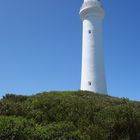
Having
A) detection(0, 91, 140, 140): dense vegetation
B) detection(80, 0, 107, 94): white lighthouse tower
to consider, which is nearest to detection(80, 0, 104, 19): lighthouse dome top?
detection(80, 0, 107, 94): white lighthouse tower

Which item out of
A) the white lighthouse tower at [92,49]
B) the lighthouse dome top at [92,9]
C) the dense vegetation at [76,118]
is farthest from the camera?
the lighthouse dome top at [92,9]

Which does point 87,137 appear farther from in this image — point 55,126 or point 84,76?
point 84,76

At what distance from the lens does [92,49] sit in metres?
29.0

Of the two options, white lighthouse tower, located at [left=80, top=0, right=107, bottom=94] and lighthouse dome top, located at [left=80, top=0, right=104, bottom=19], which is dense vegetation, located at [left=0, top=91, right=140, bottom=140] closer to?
white lighthouse tower, located at [left=80, top=0, right=107, bottom=94]

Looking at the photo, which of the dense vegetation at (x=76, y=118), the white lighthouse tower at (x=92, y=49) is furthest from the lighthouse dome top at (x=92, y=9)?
the dense vegetation at (x=76, y=118)

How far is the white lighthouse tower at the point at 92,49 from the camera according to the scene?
91.9ft

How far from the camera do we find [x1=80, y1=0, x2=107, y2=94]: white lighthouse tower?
2800cm

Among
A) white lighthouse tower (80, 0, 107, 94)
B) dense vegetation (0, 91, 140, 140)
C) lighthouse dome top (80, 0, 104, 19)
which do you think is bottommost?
dense vegetation (0, 91, 140, 140)

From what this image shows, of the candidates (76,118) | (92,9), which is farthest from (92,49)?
(76,118)

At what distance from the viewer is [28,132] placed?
888 cm

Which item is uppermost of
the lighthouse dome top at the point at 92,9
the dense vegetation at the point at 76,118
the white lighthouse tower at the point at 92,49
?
the lighthouse dome top at the point at 92,9

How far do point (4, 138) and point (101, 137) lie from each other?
11.0ft

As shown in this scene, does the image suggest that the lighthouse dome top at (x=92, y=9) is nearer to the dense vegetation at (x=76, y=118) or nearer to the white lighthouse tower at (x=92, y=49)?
the white lighthouse tower at (x=92, y=49)

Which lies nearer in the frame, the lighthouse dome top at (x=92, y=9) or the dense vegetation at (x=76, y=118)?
the dense vegetation at (x=76, y=118)
